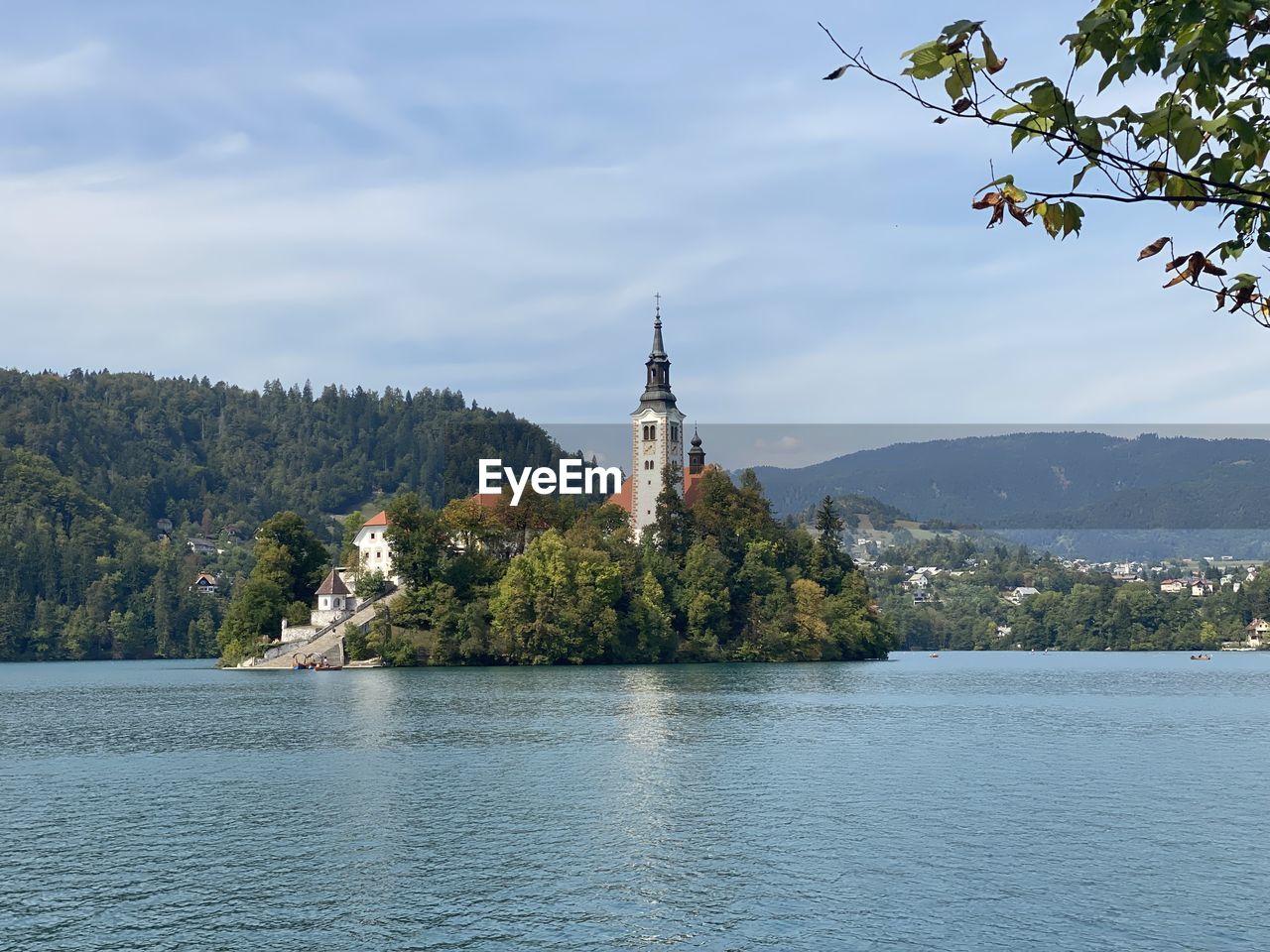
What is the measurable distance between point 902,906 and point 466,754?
26424mm

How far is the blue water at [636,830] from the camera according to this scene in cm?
2448

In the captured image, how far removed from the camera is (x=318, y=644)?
399ft

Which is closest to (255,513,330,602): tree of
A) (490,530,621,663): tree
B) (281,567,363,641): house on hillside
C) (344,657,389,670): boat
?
(281,567,363,641): house on hillside

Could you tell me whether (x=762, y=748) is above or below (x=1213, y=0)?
below

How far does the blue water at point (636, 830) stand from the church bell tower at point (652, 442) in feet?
241

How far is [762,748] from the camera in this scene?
50.6 meters

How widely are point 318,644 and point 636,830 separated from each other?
9263 centimetres

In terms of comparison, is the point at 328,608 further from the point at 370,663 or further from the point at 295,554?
the point at 370,663

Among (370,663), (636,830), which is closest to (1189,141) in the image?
(636,830)

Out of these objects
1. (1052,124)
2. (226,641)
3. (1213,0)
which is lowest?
(226,641)

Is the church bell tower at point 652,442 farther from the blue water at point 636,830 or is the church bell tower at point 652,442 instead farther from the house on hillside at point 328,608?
the blue water at point 636,830

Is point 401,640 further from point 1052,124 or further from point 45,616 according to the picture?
point 1052,124

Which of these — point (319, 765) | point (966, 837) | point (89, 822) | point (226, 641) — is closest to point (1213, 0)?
point (966, 837)

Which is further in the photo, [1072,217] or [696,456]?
[696,456]
